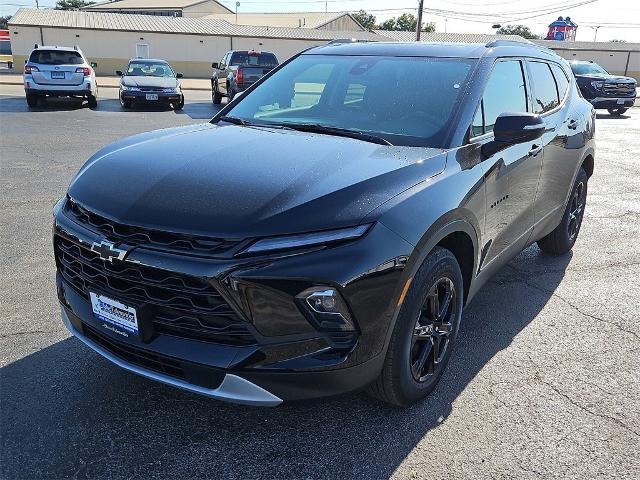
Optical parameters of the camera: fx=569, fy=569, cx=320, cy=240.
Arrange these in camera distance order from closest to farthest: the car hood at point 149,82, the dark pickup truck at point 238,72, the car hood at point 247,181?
the car hood at point 247,181
the car hood at point 149,82
the dark pickup truck at point 238,72

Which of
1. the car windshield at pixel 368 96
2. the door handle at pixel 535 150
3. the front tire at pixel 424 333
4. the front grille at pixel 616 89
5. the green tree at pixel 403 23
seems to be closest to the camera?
the front tire at pixel 424 333

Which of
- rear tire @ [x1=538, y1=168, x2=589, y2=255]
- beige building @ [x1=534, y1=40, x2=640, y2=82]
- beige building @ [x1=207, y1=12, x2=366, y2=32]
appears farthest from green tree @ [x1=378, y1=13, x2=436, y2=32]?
rear tire @ [x1=538, y1=168, x2=589, y2=255]

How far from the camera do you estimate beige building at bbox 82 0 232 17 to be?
2874 inches

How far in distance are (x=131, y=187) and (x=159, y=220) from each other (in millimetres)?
359

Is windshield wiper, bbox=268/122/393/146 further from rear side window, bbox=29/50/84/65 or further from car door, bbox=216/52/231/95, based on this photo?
car door, bbox=216/52/231/95

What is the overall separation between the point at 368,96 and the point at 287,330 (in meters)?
1.92

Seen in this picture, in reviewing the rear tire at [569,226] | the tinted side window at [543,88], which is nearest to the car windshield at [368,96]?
the tinted side window at [543,88]

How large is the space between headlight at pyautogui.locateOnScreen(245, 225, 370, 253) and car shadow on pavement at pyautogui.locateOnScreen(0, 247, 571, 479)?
0.71 metres

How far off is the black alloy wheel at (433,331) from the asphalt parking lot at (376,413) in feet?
0.66

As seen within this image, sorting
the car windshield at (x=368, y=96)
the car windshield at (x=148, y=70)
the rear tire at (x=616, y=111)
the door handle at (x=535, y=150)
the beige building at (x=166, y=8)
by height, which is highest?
the beige building at (x=166, y=8)

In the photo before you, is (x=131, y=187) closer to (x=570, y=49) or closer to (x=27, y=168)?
(x=27, y=168)

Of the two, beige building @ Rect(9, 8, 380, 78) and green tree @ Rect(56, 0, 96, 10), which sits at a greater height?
green tree @ Rect(56, 0, 96, 10)

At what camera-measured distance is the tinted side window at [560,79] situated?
489 cm

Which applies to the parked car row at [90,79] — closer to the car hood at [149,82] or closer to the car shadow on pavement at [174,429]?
the car hood at [149,82]
